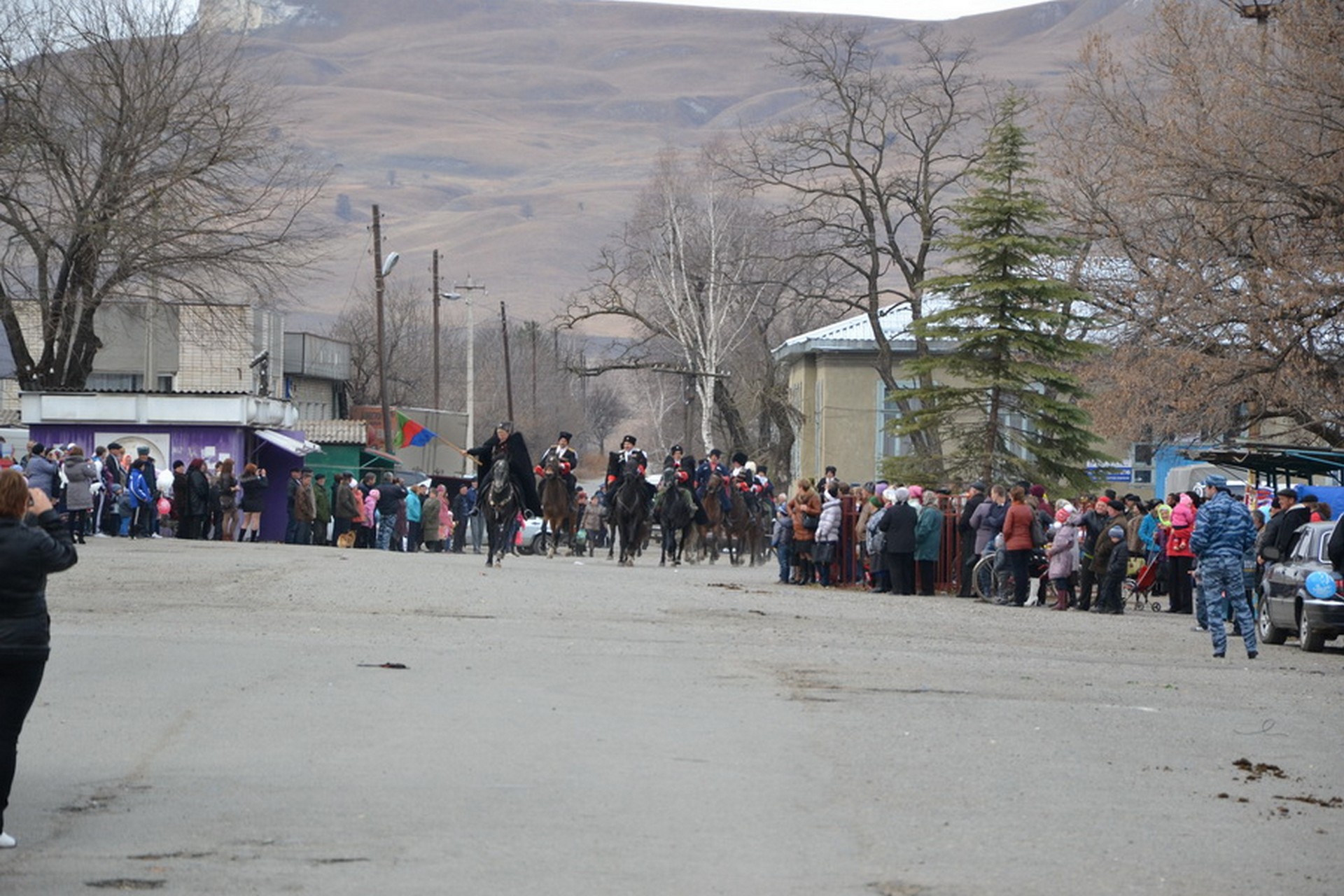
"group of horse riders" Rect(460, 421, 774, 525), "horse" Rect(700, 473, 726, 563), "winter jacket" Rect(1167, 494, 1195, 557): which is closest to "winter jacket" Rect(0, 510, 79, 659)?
"group of horse riders" Rect(460, 421, 774, 525)

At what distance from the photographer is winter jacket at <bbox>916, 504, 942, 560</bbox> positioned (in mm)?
27375

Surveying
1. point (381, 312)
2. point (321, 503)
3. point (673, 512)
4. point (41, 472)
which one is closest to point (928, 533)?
point (673, 512)

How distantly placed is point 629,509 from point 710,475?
3.66 m

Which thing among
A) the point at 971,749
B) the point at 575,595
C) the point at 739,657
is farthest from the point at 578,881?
the point at 575,595

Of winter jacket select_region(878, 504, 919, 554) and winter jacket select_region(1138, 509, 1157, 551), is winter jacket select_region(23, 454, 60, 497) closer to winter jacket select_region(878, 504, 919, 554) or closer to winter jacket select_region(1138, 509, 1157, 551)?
winter jacket select_region(878, 504, 919, 554)

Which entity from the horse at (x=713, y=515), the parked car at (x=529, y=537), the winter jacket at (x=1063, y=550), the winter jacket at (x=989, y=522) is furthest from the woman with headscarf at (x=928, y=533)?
the parked car at (x=529, y=537)

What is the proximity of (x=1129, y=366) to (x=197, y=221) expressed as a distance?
22158mm

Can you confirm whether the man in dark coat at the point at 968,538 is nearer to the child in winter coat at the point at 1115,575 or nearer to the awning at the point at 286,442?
the child in winter coat at the point at 1115,575

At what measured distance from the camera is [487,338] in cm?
14125

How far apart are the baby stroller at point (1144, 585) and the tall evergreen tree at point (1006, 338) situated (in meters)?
5.92

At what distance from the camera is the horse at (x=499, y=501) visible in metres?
28.2

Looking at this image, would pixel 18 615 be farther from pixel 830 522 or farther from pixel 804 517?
pixel 804 517

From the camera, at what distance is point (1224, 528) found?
1906cm

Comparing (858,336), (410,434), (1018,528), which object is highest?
(858,336)
